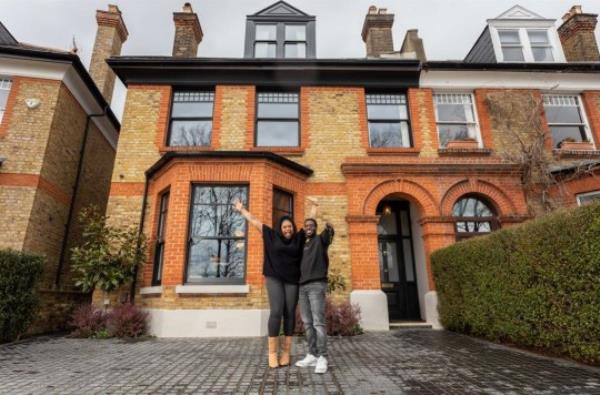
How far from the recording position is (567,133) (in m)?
9.71

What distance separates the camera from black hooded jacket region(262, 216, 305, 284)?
392 centimetres

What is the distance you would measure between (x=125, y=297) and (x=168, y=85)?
6.05 m

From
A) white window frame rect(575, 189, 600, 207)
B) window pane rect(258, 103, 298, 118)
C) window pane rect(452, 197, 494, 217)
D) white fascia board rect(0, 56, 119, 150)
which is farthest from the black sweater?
white fascia board rect(0, 56, 119, 150)

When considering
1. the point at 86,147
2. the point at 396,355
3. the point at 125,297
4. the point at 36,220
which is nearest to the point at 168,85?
the point at 86,147

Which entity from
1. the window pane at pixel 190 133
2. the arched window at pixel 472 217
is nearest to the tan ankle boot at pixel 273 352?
the arched window at pixel 472 217

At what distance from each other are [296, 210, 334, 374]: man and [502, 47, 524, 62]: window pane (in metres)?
10.6

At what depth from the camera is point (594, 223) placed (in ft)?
12.5

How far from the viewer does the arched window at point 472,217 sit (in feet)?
27.5

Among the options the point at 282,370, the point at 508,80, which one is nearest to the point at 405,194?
the point at 508,80

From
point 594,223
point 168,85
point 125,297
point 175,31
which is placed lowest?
point 125,297

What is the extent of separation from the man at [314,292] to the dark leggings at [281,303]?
119 mm

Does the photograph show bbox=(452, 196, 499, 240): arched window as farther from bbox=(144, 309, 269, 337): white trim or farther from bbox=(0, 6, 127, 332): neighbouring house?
bbox=(0, 6, 127, 332): neighbouring house

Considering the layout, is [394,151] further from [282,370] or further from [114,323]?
[114,323]

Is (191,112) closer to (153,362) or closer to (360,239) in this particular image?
(360,239)
